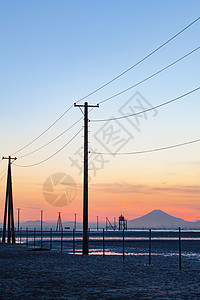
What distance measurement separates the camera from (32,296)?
1445 centimetres

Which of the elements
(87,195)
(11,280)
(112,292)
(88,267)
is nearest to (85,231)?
(87,195)

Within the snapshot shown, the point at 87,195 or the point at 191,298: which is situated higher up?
the point at 87,195

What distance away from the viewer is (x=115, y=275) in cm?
2108

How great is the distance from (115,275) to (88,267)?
13.6 ft

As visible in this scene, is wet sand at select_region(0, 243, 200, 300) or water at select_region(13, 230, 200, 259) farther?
water at select_region(13, 230, 200, 259)

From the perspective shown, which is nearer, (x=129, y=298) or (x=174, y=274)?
(x=129, y=298)

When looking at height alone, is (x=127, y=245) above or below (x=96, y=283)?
below

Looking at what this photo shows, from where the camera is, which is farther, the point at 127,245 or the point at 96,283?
the point at 127,245

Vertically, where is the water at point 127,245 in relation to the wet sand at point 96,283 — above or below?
below

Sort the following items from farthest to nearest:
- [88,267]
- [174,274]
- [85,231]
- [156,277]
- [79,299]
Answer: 1. [85,231]
2. [88,267]
3. [174,274]
4. [156,277]
5. [79,299]

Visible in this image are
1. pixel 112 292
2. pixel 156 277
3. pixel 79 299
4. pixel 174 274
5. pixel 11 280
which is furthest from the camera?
pixel 174 274

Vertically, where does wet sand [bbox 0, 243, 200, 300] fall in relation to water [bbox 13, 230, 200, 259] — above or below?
above

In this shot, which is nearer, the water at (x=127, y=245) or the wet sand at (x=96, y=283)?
the wet sand at (x=96, y=283)

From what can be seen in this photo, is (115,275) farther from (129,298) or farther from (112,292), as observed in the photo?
(129,298)
